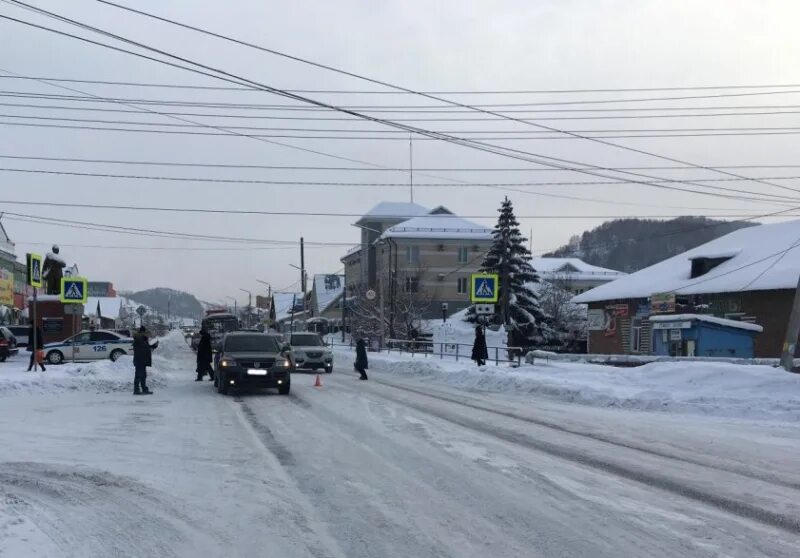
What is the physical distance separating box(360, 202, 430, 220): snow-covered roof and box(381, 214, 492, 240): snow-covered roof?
8077 mm

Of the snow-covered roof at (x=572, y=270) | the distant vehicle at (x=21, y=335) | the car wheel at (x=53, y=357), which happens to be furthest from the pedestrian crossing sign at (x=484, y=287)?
the snow-covered roof at (x=572, y=270)

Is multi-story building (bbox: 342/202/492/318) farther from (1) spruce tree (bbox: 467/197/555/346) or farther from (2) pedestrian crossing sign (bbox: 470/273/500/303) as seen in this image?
(2) pedestrian crossing sign (bbox: 470/273/500/303)

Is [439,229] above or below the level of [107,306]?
above

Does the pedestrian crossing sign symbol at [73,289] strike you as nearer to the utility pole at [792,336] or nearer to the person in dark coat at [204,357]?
the person in dark coat at [204,357]

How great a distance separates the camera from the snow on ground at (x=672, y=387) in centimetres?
1722

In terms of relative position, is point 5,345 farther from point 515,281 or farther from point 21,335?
point 515,281

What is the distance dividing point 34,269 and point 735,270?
1298 inches

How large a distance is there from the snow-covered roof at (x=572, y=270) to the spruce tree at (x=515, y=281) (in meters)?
37.4

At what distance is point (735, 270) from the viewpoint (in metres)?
40.8

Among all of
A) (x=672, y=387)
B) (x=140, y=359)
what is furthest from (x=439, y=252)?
(x=672, y=387)

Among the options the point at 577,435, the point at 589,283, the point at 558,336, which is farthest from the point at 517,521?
the point at 589,283

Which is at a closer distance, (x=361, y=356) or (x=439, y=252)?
(x=361, y=356)

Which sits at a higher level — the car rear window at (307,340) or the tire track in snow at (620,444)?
the car rear window at (307,340)

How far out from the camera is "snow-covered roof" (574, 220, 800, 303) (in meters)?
37.7
